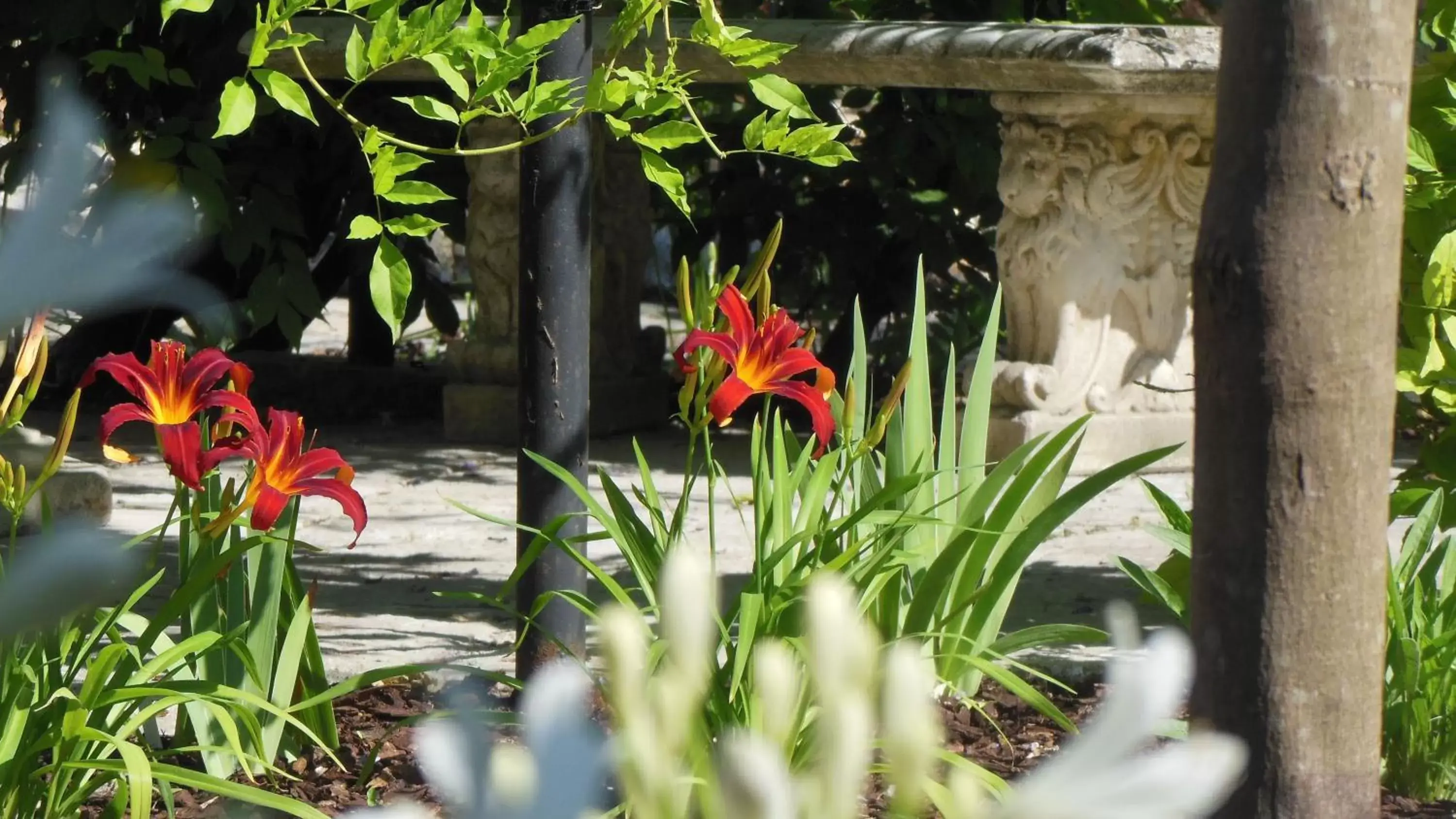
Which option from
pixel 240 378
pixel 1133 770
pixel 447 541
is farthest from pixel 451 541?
pixel 1133 770

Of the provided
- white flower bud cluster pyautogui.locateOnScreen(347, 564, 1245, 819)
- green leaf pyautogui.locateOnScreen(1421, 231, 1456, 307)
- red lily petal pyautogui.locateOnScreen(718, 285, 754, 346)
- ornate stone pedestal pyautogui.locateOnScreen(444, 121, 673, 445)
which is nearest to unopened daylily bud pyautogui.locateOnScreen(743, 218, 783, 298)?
red lily petal pyautogui.locateOnScreen(718, 285, 754, 346)

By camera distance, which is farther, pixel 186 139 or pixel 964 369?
pixel 964 369

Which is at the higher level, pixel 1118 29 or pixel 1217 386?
pixel 1118 29

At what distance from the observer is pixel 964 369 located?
619 centimetres

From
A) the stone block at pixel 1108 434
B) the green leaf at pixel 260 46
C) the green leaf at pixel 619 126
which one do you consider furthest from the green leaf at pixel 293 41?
the stone block at pixel 1108 434

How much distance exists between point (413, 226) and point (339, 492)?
357mm

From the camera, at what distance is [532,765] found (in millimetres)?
421

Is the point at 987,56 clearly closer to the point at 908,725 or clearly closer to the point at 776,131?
the point at 776,131

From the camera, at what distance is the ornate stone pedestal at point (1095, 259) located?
15.9 ft

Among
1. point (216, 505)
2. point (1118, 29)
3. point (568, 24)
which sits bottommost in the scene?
point (216, 505)

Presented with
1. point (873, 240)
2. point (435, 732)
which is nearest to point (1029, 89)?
point (873, 240)

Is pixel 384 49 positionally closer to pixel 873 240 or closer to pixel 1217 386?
pixel 1217 386

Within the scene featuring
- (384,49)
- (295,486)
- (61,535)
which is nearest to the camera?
(61,535)

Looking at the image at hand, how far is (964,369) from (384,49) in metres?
4.43
